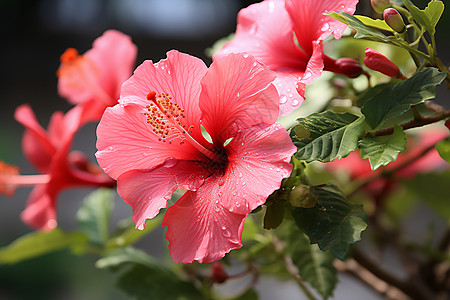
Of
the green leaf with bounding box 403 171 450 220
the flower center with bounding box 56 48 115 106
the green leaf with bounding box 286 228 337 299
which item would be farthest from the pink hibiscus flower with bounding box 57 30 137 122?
the green leaf with bounding box 403 171 450 220

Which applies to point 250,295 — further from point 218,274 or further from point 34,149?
point 34,149

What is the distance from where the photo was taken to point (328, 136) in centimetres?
33

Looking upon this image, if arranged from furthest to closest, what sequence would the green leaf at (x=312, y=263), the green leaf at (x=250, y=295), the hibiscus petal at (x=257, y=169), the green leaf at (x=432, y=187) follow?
the green leaf at (x=432, y=187)
the green leaf at (x=250, y=295)
the green leaf at (x=312, y=263)
the hibiscus petal at (x=257, y=169)

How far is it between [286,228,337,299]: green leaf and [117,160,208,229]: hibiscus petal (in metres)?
0.15

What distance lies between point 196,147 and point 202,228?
7 centimetres

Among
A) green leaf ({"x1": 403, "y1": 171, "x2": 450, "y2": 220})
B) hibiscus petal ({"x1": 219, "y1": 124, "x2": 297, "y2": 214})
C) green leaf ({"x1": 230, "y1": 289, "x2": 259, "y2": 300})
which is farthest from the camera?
green leaf ({"x1": 403, "y1": 171, "x2": 450, "y2": 220})

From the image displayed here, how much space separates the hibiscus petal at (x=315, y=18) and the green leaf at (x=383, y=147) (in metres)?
0.07

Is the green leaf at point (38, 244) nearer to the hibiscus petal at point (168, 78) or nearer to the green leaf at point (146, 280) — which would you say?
the green leaf at point (146, 280)

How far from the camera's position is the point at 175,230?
1.07 feet

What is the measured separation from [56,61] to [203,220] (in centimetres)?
285

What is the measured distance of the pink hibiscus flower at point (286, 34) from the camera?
0.36 m

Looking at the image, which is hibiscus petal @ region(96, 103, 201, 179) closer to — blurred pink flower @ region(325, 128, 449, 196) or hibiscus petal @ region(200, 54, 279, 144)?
hibiscus petal @ region(200, 54, 279, 144)

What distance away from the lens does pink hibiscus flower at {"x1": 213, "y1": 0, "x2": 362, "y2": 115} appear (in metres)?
0.36

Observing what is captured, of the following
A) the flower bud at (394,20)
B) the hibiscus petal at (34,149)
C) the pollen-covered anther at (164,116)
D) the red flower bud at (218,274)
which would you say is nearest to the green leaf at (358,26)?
the flower bud at (394,20)
